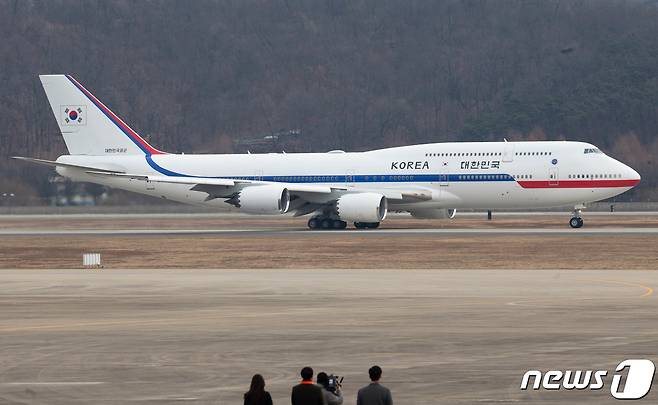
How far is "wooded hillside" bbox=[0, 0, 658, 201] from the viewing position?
131 m

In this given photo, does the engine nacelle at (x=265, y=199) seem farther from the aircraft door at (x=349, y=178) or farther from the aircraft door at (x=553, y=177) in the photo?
the aircraft door at (x=553, y=177)

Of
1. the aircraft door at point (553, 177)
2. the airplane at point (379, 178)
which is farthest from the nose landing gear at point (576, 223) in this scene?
the aircraft door at point (553, 177)

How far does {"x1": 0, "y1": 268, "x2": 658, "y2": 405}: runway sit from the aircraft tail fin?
36360 millimetres

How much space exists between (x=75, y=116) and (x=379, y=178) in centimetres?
1975

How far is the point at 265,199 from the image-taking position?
65000mm

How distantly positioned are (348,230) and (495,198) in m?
8.23

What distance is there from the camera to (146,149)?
73500 millimetres

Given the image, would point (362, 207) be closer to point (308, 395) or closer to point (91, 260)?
point (91, 260)

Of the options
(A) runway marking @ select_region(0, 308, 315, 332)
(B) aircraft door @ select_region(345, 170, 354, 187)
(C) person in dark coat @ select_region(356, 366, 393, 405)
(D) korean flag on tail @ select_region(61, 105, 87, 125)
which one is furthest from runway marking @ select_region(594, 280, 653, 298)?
(D) korean flag on tail @ select_region(61, 105, 87, 125)

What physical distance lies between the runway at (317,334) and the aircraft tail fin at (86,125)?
36360mm

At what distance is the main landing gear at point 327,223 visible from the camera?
67.6 m

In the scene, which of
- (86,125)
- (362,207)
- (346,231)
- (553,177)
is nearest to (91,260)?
(362,207)

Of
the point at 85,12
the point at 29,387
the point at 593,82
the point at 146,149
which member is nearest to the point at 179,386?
the point at 29,387

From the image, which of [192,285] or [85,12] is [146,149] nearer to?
[192,285]
